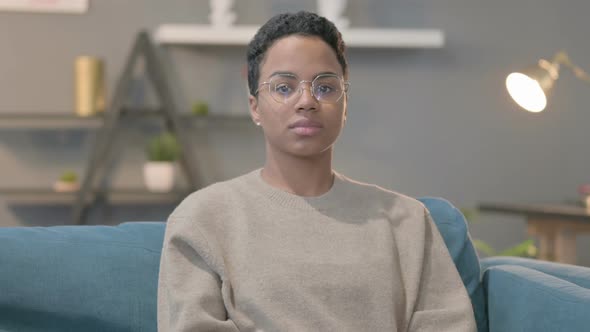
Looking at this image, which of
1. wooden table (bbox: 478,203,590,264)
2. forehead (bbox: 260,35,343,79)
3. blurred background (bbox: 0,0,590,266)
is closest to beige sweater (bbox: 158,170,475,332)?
forehead (bbox: 260,35,343,79)

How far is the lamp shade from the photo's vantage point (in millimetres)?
3359

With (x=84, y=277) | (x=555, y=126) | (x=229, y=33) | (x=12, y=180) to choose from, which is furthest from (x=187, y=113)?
(x=84, y=277)

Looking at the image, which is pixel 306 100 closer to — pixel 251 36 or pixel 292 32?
pixel 292 32

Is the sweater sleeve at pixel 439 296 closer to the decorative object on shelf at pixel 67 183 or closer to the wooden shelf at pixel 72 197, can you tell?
the wooden shelf at pixel 72 197

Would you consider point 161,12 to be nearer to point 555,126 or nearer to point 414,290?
point 555,126

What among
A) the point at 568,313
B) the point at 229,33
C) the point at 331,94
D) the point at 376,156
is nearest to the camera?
the point at 568,313

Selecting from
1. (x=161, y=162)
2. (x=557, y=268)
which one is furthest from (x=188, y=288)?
(x=161, y=162)

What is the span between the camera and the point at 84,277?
5.23 feet

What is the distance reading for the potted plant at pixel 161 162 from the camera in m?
4.28

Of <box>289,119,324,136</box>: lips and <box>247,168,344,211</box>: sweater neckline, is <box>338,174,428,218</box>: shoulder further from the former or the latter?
<box>289,119,324,136</box>: lips

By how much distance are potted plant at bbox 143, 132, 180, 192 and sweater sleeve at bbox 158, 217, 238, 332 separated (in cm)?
278

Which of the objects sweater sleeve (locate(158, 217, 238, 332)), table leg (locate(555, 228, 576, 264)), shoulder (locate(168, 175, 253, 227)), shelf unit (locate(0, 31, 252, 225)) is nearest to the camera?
sweater sleeve (locate(158, 217, 238, 332))

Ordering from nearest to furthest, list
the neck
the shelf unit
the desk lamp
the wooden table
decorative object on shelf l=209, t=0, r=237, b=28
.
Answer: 1. the neck
2. the desk lamp
3. the wooden table
4. the shelf unit
5. decorative object on shelf l=209, t=0, r=237, b=28

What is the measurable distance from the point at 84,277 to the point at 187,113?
3.00 m
